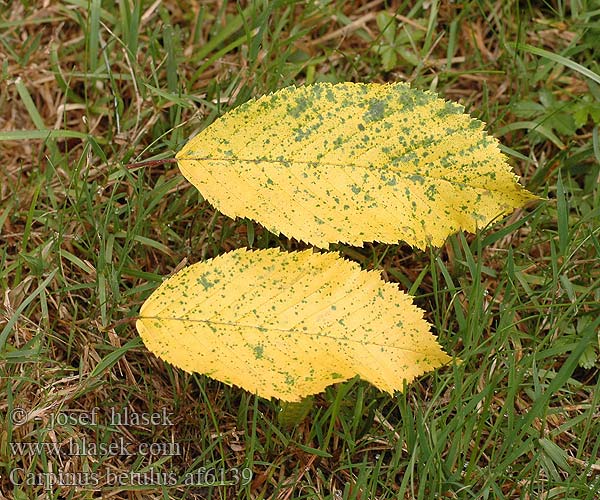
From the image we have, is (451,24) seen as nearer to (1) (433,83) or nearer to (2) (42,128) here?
(1) (433,83)

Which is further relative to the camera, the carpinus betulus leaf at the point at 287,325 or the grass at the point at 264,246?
the grass at the point at 264,246

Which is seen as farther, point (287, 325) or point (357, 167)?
point (357, 167)

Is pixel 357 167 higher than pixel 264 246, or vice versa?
pixel 357 167

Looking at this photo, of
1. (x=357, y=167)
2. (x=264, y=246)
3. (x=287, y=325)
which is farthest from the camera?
(x=264, y=246)

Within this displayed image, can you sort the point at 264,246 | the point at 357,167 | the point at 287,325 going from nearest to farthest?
1. the point at 287,325
2. the point at 357,167
3. the point at 264,246

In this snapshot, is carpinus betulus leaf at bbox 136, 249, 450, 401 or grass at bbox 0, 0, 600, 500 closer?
carpinus betulus leaf at bbox 136, 249, 450, 401
